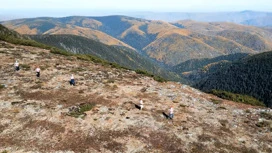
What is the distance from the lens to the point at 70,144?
2361cm

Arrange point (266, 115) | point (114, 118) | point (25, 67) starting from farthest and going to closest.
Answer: point (25, 67)
point (266, 115)
point (114, 118)

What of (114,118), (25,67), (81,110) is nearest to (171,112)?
(114,118)

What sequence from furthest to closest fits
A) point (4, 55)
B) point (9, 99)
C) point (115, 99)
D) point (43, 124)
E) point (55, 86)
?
point (4, 55) → point (55, 86) → point (115, 99) → point (9, 99) → point (43, 124)

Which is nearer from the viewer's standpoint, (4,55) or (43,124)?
(43,124)

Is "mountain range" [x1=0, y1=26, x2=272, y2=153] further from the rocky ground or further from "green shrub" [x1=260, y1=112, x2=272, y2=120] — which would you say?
"green shrub" [x1=260, y1=112, x2=272, y2=120]

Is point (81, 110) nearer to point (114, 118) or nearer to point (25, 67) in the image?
point (114, 118)

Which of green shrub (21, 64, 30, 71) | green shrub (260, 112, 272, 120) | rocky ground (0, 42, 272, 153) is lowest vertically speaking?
green shrub (260, 112, 272, 120)

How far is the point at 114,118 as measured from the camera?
96.8 feet

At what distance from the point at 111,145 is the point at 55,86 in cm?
1778


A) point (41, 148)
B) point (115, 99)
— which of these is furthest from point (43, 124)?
point (115, 99)

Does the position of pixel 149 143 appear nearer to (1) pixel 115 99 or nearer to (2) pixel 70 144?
(2) pixel 70 144

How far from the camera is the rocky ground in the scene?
80.0 ft

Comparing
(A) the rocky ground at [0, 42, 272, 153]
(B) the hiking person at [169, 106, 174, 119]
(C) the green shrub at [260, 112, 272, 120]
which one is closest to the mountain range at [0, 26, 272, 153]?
(A) the rocky ground at [0, 42, 272, 153]

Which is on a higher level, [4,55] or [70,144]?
[4,55]
